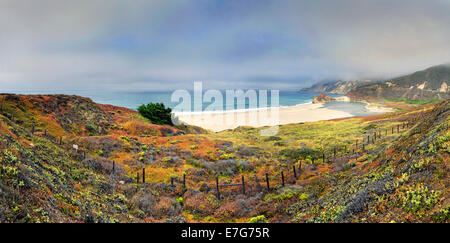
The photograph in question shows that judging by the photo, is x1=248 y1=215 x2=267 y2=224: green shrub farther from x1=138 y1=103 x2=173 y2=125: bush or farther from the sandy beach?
the sandy beach

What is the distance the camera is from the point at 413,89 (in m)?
180

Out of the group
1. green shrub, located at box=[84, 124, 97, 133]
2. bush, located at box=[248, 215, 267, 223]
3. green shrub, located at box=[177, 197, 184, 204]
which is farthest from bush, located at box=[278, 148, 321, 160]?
green shrub, located at box=[84, 124, 97, 133]

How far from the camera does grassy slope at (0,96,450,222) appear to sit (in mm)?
6355

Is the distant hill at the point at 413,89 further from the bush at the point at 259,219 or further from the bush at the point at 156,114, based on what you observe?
the bush at the point at 259,219

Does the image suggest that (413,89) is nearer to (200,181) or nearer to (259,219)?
(200,181)

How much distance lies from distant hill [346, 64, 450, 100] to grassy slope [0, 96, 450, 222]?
20207 centimetres

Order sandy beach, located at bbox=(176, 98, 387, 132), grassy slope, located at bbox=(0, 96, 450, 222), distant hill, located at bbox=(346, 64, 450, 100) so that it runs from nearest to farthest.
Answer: grassy slope, located at bbox=(0, 96, 450, 222), sandy beach, located at bbox=(176, 98, 387, 132), distant hill, located at bbox=(346, 64, 450, 100)

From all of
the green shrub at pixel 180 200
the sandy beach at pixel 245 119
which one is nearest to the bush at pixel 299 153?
the green shrub at pixel 180 200

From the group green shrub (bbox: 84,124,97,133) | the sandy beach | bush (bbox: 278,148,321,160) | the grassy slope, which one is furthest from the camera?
the sandy beach

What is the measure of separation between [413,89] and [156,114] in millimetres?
226411

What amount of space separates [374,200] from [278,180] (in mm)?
10223

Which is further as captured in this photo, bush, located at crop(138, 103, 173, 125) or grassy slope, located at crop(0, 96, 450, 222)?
bush, located at crop(138, 103, 173, 125)

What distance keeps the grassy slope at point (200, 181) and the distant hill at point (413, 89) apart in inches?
7955

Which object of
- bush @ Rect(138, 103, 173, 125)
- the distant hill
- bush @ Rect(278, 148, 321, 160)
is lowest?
bush @ Rect(278, 148, 321, 160)
